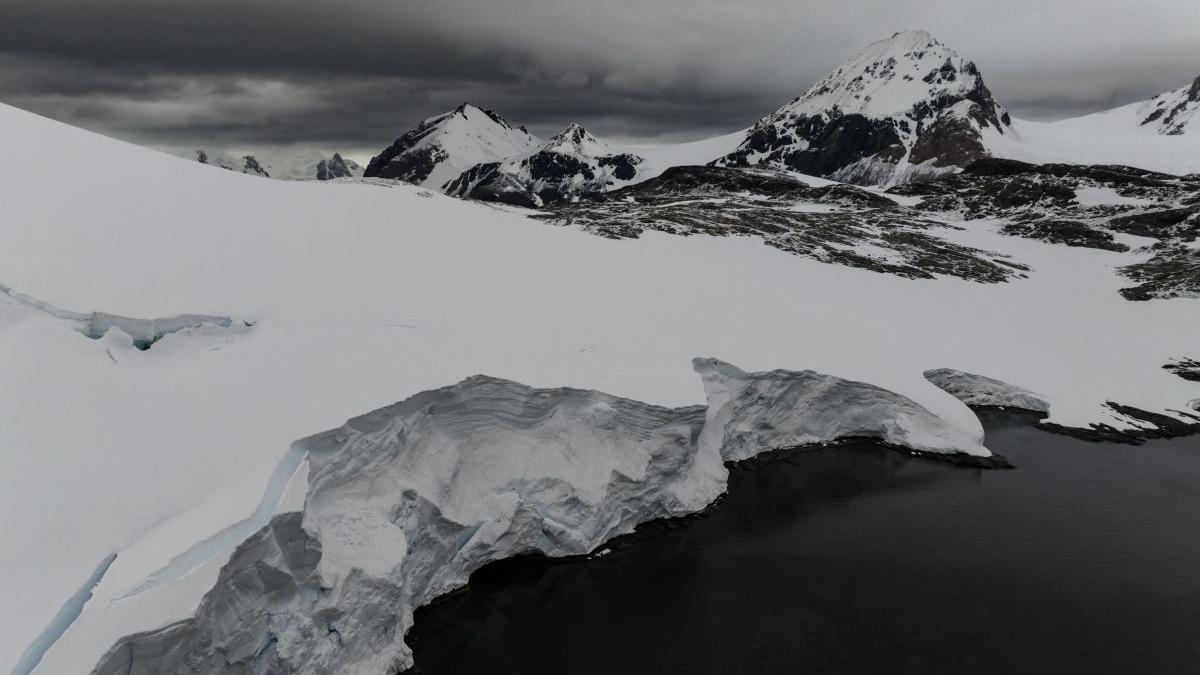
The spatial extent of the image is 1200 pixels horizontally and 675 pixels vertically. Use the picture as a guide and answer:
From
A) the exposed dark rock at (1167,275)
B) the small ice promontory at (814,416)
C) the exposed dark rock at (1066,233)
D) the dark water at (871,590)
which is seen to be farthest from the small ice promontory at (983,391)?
the exposed dark rock at (1066,233)

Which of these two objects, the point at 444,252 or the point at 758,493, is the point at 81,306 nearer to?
the point at 444,252

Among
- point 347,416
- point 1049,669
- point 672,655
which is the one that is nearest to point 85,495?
point 347,416

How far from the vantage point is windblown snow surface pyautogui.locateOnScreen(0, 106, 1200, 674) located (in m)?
14.8

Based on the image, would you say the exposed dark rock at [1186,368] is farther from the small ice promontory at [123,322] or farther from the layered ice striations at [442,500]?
the small ice promontory at [123,322]

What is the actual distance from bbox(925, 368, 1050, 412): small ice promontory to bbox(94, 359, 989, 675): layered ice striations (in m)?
8.09

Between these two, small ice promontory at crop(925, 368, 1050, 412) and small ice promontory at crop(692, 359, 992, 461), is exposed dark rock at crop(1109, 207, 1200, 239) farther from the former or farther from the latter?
small ice promontory at crop(692, 359, 992, 461)

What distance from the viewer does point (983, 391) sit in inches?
1727

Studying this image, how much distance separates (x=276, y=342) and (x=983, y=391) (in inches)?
1770

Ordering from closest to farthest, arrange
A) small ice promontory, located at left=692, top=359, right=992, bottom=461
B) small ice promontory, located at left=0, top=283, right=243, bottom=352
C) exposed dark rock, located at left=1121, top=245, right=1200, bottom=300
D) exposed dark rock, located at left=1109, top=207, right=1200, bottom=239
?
1. small ice promontory, located at left=0, top=283, right=243, bottom=352
2. small ice promontory, located at left=692, top=359, right=992, bottom=461
3. exposed dark rock, located at left=1121, top=245, right=1200, bottom=300
4. exposed dark rock, located at left=1109, top=207, right=1200, bottom=239

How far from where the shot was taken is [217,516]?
15445mm

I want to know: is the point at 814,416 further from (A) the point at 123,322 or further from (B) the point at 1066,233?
(B) the point at 1066,233

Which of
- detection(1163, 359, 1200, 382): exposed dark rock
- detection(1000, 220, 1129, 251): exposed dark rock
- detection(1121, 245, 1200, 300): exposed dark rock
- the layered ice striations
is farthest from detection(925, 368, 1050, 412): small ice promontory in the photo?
detection(1000, 220, 1129, 251): exposed dark rock

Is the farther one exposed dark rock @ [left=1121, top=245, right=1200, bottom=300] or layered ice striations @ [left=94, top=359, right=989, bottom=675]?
exposed dark rock @ [left=1121, top=245, right=1200, bottom=300]

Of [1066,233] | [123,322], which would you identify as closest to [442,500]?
[123,322]
